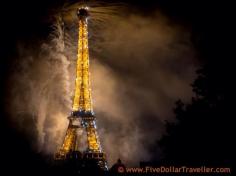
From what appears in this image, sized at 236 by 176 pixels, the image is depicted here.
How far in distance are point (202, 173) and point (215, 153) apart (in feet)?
3.83

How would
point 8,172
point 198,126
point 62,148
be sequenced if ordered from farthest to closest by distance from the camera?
point 62,148 < point 198,126 < point 8,172

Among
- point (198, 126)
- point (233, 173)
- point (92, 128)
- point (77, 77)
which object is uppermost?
point (77, 77)

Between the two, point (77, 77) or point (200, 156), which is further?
point (77, 77)

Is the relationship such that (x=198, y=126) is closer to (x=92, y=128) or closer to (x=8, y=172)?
(x=8, y=172)

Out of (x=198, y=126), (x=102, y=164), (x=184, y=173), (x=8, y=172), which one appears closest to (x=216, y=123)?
(x=198, y=126)

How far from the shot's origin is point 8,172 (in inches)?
1033

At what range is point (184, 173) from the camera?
2744 cm

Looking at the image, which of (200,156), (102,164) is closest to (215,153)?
(200,156)

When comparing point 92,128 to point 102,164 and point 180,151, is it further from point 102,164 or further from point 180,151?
point 180,151

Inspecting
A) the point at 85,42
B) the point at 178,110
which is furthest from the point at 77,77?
the point at 178,110

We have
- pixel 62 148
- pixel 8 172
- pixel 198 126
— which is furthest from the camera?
pixel 62 148

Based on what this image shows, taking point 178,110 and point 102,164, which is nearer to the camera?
point 178,110

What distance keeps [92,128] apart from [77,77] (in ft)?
16.5

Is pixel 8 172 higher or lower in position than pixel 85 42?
lower
